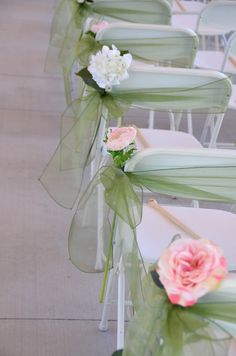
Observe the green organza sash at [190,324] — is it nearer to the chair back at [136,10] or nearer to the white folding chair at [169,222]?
the white folding chair at [169,222]

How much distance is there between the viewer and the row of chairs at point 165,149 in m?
1.86

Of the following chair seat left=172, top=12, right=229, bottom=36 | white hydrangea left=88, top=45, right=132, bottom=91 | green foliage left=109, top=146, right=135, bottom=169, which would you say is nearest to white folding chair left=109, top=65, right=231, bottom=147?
white hydrangea left=88, top=45, right=132, bottom=91

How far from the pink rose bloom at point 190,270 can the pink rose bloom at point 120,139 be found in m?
0.80

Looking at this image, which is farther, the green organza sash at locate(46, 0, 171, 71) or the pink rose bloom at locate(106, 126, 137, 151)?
the green organza sash at locate(46, 0, 171, 71)

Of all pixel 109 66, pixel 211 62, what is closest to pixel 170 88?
pixel 109 66

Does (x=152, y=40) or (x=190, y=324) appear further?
(x=152, y=40)

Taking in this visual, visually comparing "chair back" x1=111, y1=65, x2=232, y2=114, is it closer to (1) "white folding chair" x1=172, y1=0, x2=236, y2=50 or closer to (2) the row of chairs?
(2) the row of chairs

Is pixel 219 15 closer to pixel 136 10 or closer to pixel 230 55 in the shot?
pixel 230 55

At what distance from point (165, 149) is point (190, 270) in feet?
2.24

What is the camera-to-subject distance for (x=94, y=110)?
267 cm

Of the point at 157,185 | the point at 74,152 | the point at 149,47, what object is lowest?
the point at 74,152

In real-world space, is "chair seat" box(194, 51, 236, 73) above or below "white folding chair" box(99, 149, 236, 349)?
below

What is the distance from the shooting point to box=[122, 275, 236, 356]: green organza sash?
4.11 feet

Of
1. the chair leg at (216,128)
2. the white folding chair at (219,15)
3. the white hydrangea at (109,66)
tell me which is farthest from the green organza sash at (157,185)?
the white folding chair at (219,15)
